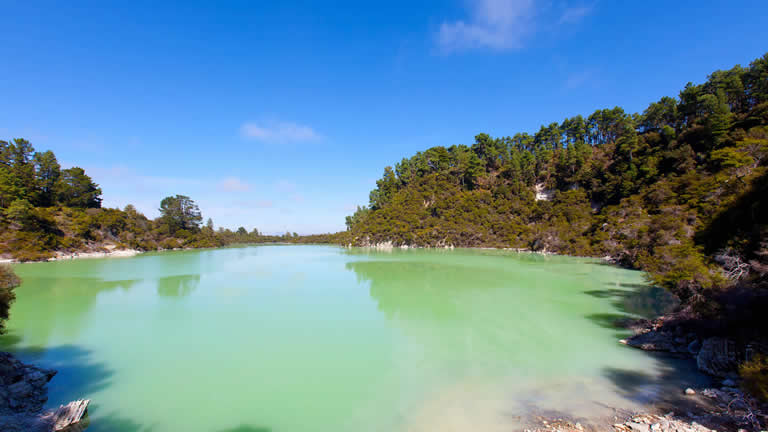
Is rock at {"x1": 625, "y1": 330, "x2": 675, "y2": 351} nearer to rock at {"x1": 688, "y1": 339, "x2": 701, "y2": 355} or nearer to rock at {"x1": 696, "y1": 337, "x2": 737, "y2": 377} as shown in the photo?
rock at {"x1": 688, "y1": 339, "x2": 701, "y2": 355}

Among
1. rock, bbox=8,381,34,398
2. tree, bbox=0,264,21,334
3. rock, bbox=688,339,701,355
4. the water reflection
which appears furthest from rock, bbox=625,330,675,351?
the water reflection

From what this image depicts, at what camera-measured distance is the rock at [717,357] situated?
516cm

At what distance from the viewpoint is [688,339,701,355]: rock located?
6186mm

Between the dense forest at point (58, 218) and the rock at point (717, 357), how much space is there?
49734 millimetres

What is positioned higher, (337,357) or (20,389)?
(20,389)

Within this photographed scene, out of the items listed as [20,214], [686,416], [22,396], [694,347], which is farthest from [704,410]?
[20,214]

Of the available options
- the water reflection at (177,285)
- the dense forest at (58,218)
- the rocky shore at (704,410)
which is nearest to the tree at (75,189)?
the dense forest at (58,218)

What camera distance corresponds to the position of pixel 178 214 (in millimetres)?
59344

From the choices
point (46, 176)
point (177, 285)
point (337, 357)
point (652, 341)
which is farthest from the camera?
point (46, 176)

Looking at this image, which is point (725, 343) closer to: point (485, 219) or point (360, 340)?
point (360, 340)

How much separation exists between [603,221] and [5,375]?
4315 cm

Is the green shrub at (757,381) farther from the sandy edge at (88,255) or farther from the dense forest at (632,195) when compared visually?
the sandy edge at (88,255)

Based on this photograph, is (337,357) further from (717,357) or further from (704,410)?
(717,357)

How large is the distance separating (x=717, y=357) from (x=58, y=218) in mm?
58958
